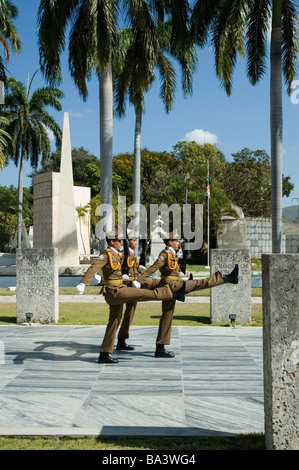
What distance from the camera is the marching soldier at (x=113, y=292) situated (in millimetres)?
7031

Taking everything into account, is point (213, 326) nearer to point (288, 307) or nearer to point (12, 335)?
point (12, 335)

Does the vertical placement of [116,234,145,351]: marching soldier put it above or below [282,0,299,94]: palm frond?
below

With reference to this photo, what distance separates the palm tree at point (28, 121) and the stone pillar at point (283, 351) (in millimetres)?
34154

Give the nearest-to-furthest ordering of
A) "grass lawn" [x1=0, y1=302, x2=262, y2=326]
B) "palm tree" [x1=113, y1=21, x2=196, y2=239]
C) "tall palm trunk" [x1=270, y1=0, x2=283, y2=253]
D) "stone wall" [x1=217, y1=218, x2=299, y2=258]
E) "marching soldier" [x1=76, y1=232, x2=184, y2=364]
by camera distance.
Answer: "marching soldier" [x1=76, y1=232, x2=184, y2=364], "grass lawn" [x1=0, y1=302, x2=262, y2=326], "tall palm trunk" [x1=270, y1=0, x2=283, y2=253], "palm tree" [x1=113, y1=21, x2=196, y2=239], "stone wall" [x1=217, y1=218, x2=299, y2=258]

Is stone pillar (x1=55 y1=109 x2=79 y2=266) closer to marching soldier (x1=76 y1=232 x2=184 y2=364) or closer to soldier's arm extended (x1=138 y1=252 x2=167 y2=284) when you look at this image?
soldier's arm extended (x1=138 y1=252 x2=167 y2=284)

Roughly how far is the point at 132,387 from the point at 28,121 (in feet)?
115

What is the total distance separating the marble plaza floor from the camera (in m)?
4.81

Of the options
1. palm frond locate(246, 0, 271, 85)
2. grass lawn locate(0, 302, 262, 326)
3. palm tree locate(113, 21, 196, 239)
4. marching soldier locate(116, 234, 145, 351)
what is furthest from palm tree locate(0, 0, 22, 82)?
marching soldier locate(116, 234, 145, 351)

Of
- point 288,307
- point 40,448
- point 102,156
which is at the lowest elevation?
point 40,448

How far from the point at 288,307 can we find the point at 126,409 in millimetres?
2080

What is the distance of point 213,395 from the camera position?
5.75 metres

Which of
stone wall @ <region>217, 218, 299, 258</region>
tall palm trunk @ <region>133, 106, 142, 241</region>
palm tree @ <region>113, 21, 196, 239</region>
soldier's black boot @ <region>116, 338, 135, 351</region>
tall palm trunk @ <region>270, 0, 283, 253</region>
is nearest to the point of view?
soldier's black boot @ <region>116, 338, 135, 351</region>

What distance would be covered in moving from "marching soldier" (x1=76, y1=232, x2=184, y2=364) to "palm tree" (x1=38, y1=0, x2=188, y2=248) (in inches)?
440
